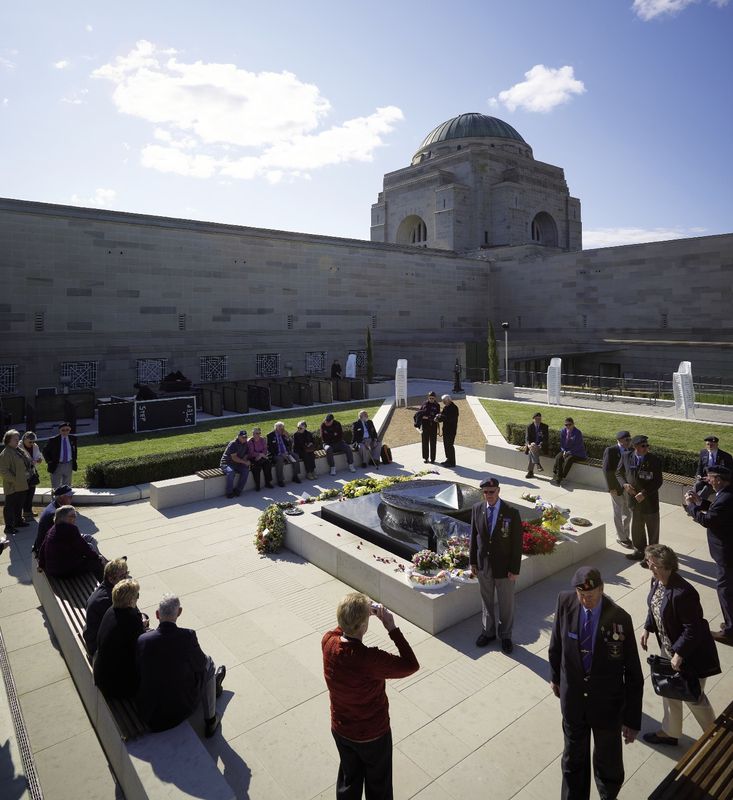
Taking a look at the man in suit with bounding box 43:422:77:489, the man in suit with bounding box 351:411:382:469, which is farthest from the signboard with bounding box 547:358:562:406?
the man in suit with bounding box 43:422:77:489

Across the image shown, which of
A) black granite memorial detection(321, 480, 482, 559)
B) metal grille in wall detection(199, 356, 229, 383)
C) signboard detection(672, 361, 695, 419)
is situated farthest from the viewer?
metal grille in wall detection(199, 356, 229, 383)

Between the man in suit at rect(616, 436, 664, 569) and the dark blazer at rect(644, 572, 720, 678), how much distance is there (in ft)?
12.4

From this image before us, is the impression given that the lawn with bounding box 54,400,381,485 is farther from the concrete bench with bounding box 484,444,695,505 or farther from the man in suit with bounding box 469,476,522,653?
the man in suit with bounding box 469,476,522,653

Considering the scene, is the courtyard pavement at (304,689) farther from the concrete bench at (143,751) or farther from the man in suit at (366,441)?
the man in suit at (366,441)

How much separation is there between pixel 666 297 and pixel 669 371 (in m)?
5.93

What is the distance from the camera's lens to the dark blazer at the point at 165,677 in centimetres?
417

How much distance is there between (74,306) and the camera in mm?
24188

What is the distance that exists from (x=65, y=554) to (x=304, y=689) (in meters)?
3.52

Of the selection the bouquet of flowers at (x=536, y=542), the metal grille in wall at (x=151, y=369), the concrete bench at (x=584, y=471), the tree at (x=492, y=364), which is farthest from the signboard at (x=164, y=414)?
the tree at (x=492, y=364)

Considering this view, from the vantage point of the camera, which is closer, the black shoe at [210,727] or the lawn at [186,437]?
the black shoe at [210,727]

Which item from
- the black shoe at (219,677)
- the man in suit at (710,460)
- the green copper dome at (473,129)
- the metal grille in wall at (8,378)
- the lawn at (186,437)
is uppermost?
the green copper dome at (473,129)

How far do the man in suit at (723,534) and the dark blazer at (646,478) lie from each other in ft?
5.38

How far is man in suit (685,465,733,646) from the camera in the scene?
598 centimetres

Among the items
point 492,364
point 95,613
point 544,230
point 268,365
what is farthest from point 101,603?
point 544,230
